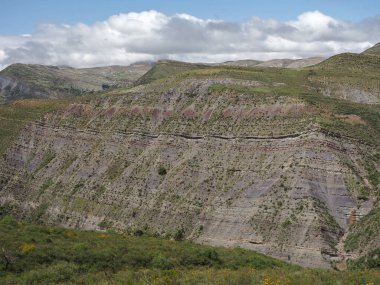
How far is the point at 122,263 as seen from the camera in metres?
38.9

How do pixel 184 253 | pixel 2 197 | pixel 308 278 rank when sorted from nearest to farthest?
pixel 308 278, pixel 184 253, pixel 2 197

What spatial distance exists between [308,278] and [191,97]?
7456 centimetres

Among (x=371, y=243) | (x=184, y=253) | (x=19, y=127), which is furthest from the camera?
(x=19, y=127)

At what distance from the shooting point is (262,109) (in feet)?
283

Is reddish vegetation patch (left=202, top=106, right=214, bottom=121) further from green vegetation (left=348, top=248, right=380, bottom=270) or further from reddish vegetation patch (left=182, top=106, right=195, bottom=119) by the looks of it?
green vegetation (left=348, top=248, right=380, bottom=270)

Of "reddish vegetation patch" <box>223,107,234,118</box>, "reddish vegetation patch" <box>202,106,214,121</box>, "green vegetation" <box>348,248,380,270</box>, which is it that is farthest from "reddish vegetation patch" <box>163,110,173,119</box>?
"green vegetation" <box>348,248,380,270</box>

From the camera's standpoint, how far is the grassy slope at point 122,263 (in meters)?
29.8

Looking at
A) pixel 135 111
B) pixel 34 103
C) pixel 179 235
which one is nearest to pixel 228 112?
pixel 135 111

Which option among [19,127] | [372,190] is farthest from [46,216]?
[372,190]

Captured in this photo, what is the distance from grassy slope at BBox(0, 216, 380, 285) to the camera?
97.8 feet

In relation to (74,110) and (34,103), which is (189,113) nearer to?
(74,110)

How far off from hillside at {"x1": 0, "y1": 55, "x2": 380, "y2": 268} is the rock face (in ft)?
0.67

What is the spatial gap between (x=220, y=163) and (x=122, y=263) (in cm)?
4531

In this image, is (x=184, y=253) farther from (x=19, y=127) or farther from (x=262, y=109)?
(x=19, y=127)
